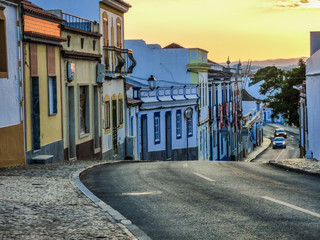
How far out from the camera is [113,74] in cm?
3161

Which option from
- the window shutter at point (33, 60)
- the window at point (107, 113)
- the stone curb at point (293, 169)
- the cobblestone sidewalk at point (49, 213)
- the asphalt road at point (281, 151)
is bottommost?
the asphalt road at point (281, 151)

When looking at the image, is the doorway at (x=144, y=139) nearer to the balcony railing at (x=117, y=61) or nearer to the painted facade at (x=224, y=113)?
the balcony railing at (x=117, y=61)

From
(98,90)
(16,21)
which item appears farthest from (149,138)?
(16,21)

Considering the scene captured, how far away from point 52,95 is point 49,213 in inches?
494

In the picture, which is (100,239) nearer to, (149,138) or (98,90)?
(98,90)

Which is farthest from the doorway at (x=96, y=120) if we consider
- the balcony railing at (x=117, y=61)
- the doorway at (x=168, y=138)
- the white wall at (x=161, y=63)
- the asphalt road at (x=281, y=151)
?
the asphalt road at (x=281, y=151)

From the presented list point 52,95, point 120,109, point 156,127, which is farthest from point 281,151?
point 52,95

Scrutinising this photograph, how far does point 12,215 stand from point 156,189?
467 centimetres

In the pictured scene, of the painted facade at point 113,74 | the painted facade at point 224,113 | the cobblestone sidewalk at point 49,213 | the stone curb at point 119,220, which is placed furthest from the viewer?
the painted facade at point 224,113

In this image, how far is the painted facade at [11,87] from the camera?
18047 millimetres

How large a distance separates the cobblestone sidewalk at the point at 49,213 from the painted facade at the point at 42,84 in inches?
190

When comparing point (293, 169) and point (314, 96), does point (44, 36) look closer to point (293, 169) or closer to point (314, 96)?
point (293, 169)

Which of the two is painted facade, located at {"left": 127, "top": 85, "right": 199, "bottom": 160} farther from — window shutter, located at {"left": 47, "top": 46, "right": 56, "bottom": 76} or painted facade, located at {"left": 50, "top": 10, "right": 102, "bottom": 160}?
window shutter, located at {"left": 47, "top": 46, "right": 56, "bottom": 76}

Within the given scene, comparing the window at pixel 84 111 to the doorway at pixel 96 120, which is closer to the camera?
the window at pixel 84 111
